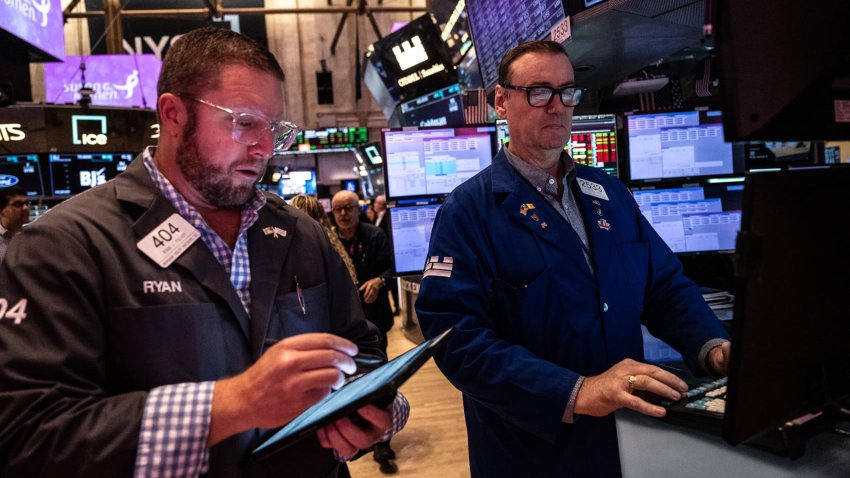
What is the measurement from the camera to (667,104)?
395 cm

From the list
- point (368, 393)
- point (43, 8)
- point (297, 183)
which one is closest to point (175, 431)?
point (368, 393)

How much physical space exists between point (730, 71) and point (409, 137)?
2.80m

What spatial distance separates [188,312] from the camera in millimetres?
1141

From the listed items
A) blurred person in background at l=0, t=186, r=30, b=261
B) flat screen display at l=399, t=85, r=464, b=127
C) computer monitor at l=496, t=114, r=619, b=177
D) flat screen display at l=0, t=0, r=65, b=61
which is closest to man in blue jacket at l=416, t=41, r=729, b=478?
computer monitor at l=496, t=114, r=619, b=177

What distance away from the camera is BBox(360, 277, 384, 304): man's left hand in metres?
4.54

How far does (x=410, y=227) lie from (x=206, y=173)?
2.20m

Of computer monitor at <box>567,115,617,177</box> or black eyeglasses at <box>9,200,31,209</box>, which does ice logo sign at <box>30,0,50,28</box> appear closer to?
black eyeglasses at <box>9,200,31,209</box>

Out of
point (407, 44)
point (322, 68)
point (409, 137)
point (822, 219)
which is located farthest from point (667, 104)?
point (322, 68)

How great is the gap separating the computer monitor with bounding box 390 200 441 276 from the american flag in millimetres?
1470

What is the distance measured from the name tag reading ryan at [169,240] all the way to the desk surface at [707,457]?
0.89m

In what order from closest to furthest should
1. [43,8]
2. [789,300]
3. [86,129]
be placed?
[789,300] → [43,8] → [86,129]

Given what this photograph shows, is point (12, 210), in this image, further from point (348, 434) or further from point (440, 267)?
point (348, 434)

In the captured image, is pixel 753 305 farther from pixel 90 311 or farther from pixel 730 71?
pixel 90 311

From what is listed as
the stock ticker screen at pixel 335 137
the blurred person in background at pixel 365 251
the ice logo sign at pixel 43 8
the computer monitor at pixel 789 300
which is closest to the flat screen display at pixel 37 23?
the ice logo sign at pixel 43 8
